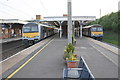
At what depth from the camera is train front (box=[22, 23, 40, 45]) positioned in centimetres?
2303

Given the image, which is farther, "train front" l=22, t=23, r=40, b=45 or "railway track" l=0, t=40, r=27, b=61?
"train front" l=22, t=23, r=40, b=45

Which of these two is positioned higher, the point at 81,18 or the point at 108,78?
the point at 81,18

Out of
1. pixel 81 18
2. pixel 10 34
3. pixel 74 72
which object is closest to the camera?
pixel 74 72

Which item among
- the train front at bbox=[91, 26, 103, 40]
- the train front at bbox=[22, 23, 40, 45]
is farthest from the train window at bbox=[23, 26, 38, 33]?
the train front at bbox=[91, 26, 103, 40]

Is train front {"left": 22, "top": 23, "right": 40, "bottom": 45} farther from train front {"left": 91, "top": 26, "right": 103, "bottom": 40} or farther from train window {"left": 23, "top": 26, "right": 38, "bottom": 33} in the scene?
train front {"left": 91, "top": 26, "right": 103, "bottom": 40}

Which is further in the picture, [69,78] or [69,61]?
[69,61]

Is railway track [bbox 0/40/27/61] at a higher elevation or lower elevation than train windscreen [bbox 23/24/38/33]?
lower

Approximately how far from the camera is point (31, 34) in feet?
76.1

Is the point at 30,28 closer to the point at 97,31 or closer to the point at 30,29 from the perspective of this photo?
the point at 30,29

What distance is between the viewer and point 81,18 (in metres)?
34.1

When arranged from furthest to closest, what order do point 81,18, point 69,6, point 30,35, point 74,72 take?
point 81,18, point 30,35, point 69,6, point 74,72

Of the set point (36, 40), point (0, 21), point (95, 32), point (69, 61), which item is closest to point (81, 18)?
point (95, 32)

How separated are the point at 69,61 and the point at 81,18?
87.8 feet

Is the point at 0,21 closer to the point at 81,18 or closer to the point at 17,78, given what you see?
the point at 81,18
